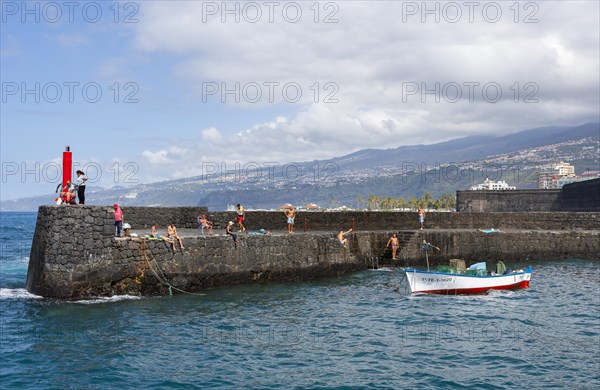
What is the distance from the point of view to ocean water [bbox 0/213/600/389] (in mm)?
13000

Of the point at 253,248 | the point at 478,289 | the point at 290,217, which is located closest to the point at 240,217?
the point at 290,217

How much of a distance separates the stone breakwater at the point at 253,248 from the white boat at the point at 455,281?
17.0ft

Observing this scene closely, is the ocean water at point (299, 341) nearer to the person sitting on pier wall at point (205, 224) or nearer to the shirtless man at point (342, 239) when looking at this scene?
the person sitting on pier wall at point (205, 224)

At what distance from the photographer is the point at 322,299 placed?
22250 millimetres

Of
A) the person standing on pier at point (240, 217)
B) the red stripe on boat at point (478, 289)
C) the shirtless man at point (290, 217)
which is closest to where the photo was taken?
the red stripe on boat at point (478, 289)

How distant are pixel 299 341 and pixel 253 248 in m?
9.15

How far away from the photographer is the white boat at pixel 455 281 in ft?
78.6

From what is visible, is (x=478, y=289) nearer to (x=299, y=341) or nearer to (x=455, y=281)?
(x=455, y=281)

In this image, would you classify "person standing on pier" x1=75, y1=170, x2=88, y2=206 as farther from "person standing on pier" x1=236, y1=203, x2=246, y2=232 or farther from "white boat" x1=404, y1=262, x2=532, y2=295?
"white boat" x1=404, y1=262, x2=532, y2=295

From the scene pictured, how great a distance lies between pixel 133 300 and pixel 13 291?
16.8 ft

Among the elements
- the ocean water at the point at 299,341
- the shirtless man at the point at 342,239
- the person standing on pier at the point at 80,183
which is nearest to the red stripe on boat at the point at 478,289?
the ocean water at the point at 299,341

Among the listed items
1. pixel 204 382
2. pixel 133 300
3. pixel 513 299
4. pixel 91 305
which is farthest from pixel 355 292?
pixel 204 382

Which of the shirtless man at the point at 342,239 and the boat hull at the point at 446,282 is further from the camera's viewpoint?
the shirtless man at the point at 342,239

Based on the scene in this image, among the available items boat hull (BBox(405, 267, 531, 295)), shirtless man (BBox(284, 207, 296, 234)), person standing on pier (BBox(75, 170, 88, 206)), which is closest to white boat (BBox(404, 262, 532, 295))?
boat hull (BBox(405, 267, 531, 295))
